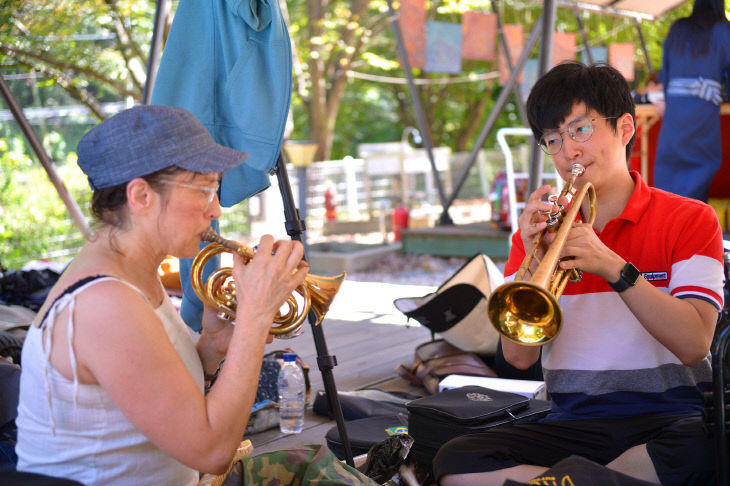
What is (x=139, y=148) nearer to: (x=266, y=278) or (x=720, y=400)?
(x=266, y=278)

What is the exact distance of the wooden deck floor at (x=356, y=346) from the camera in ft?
10.7

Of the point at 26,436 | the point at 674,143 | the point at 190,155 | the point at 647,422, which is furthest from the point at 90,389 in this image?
the point at 674,143

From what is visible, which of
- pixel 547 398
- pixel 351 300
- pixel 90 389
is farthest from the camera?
pixel 351 300

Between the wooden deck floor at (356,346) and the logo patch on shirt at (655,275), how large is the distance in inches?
59.4

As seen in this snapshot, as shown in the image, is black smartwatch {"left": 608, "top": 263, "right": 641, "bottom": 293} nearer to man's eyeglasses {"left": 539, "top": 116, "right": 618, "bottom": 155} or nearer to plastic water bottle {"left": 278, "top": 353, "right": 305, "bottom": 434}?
man's eyeglasses {"left": 539, "top": 116, "right": 618, "bottom": 155}

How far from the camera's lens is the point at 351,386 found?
3.87 m

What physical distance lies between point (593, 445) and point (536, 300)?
0.47 meters

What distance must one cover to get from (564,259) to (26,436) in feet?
4.13

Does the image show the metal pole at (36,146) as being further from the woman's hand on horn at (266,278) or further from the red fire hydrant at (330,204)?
the red fire hydrant at (330,204)

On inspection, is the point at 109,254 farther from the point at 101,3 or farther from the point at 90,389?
the point at 101,3

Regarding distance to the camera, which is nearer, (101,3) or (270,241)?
(270,241)

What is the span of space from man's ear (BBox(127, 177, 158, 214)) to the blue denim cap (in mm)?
17

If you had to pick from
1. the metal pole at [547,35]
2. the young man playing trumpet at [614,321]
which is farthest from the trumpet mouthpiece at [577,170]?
the metal pole at [547,35]

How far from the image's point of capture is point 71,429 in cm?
155
